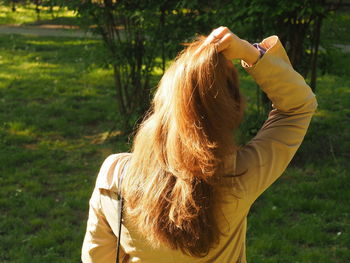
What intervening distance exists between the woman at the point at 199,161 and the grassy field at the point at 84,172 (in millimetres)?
2729

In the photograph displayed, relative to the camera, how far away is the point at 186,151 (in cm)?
162

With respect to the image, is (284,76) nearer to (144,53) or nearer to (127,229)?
(127,229)

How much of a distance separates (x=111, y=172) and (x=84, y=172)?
14.2 ft

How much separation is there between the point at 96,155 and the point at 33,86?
2751 millimetres

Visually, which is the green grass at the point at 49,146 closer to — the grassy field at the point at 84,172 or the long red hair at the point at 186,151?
the grassy field at the point at 84,172

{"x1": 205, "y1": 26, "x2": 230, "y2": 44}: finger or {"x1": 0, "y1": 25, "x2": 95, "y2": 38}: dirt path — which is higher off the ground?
{"x1": 205, "y1": 26, "x2": 230, "y2": 44}: finger

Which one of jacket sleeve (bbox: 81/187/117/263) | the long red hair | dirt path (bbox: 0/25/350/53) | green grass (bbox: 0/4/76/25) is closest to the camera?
the long red hair

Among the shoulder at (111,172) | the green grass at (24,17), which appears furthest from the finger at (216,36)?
the green grass at (24,17)

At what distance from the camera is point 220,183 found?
1.70 meters

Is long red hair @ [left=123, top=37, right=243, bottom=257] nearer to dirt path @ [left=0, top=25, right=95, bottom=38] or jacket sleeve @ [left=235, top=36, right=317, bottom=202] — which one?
jacket sleeve @ [left=235, top=36, right=317, bottom=202]

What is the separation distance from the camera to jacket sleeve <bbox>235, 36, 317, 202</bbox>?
69.7 inches

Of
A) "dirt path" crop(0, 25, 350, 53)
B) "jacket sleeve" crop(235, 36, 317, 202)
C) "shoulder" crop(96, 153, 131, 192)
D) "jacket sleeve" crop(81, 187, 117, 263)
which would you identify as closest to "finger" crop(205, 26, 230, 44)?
"jacket sleeve" crop(235, 36, 317, 202)

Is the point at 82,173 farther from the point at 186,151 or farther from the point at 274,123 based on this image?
the point at 186,151

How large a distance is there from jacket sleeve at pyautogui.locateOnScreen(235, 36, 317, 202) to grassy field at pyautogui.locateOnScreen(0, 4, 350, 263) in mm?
2723
